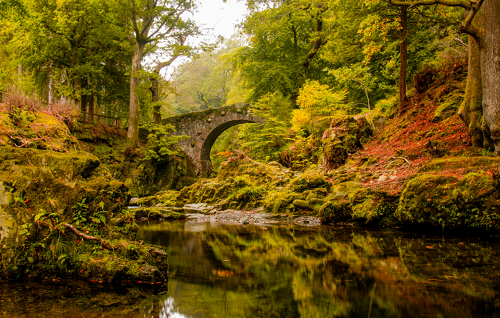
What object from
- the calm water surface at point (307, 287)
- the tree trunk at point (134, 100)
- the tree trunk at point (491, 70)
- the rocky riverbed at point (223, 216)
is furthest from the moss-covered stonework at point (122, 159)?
the tree trunk at point (491, 70)

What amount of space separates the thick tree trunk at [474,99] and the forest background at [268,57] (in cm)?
226

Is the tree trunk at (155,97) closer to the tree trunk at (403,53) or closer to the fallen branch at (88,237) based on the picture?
the tree trunk at (403,53)

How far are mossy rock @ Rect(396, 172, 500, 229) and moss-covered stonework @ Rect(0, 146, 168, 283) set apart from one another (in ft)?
13.0

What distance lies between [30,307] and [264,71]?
57.8 feet

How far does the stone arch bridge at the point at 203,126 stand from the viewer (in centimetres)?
2116

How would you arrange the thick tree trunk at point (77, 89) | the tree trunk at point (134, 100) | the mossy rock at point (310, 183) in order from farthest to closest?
1. the tree trunk at point (134, 100)
2. the thick tree trunk at point (77, 89)
3. the mossy rock at point (310, 183)

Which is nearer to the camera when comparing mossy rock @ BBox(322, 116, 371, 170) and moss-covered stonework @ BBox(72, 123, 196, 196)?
mossy rock @ BBox(322, 116, 371, 170)

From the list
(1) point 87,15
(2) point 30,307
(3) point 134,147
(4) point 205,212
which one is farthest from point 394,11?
(1) point 87,15

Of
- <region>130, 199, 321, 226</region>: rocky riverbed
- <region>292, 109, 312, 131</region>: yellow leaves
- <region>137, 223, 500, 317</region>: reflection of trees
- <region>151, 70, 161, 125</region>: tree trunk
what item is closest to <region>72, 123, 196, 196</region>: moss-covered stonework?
<region>151, 70, 161, 125</region>: tree trunk

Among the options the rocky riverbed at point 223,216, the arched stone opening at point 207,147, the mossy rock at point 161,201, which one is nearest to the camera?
the rocky riverbed at point 223,216

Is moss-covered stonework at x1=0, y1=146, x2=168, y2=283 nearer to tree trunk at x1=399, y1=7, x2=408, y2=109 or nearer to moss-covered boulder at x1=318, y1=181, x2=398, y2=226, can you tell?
moss-covered boulder at x1=318, y1=181, x2=398, y2=226

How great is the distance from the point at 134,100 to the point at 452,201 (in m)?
14.3

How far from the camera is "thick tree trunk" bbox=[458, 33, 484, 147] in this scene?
5.83 meters

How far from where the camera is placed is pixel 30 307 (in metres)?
2.11
